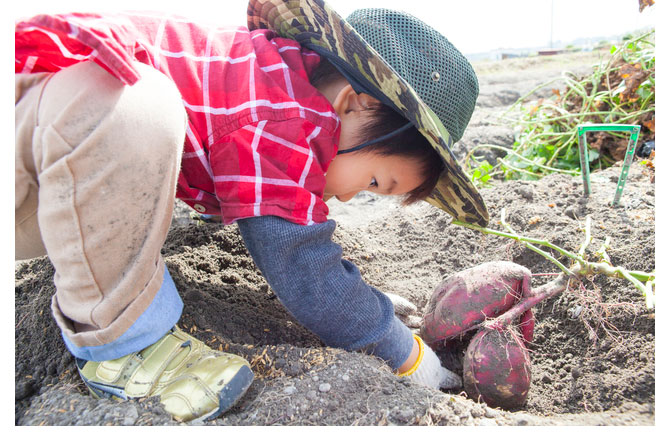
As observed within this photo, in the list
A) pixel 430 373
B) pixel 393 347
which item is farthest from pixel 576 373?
pixel 393 347

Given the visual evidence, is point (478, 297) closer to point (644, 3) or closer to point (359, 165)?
point (359, 165)

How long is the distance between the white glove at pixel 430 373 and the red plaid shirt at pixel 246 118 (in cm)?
48

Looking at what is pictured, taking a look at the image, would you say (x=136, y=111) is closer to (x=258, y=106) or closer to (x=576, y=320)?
(x=258, y=106)

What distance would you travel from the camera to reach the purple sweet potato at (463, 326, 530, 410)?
1240 millimetres

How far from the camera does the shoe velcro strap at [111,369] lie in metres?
1.06

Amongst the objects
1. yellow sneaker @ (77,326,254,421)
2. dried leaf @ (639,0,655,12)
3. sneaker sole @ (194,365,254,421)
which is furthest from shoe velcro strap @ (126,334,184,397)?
dried leaf @ (639,0,655,12)

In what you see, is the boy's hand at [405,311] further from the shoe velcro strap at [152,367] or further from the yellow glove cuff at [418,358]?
the shoe velcro strap at [152,367]

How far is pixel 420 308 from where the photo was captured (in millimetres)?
1694

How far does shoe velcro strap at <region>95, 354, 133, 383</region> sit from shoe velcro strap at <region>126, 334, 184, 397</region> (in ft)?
0.09

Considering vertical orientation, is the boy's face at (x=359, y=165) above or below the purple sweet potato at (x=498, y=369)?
above

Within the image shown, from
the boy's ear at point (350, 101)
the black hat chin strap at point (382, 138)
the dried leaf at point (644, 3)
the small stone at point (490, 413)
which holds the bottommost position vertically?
the small stone at point (490, 413)

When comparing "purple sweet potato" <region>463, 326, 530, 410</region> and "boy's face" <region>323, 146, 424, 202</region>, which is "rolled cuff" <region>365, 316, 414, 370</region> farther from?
"boy's face" <region>323, 146, 424, 202</region>

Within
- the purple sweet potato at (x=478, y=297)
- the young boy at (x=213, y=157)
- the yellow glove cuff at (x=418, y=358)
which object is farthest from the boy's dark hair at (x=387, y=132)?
the yellow glove cuff at (x=418, y=358)

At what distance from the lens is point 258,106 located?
112 cm
